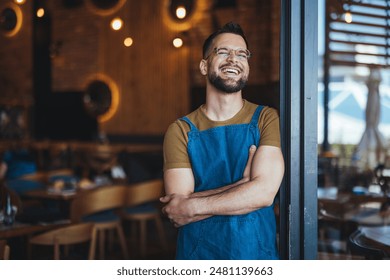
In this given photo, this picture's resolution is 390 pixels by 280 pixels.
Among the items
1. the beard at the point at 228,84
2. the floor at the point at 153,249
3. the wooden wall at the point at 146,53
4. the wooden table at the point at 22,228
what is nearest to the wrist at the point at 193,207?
the beard at the point at 228,84

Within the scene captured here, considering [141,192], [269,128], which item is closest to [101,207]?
[141,192]

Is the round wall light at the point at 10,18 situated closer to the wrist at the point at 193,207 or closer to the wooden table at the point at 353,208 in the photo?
the wrist at the point at 193,207

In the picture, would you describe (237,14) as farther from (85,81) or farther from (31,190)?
(31,190)

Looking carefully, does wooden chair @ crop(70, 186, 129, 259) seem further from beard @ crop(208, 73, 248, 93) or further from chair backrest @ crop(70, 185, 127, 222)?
beard @ crop(208, 73, 248, 93)

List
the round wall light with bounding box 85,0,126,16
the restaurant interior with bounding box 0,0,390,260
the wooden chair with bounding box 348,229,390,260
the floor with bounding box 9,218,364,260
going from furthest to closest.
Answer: the round wall light with bounding box 85,0,126,16 < the restaurant interior with bounding box 0,0,390,260 < the floor with bounding box 9,218,364,260 < the wooden chair with bounding box 348,229,390,260

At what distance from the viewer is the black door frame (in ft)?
9.01

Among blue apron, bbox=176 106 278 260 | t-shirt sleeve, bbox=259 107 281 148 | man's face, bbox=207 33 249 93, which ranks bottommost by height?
blue apron, bbox=176 106 278 260

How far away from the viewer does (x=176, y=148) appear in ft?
8.87

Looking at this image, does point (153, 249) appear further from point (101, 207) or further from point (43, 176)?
point (43, 176)

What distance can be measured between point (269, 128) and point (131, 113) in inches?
396

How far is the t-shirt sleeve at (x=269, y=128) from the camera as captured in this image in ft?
8.59

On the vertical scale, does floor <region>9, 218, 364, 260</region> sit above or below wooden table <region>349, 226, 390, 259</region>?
below

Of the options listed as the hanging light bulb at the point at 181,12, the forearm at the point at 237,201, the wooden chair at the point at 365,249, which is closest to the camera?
the forearm at the point at 237,201

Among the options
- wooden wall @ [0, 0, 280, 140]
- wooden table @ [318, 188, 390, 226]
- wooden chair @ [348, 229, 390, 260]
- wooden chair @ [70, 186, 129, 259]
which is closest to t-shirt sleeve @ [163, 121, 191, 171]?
wooden chair @ [348, 229, 390, 260]
